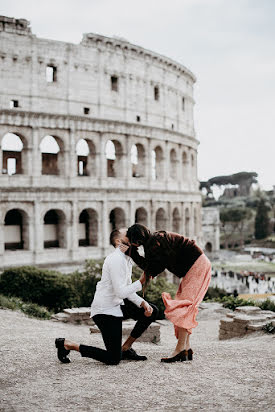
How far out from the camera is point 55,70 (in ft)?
77.3

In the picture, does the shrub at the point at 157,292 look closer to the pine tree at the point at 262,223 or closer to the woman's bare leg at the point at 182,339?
the woman's bare leg at the point at 182,339

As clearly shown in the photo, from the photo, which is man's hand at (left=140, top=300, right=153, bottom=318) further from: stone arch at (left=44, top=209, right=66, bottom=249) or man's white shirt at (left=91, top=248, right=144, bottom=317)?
stone arch at (left=44, top=209, right=66, bottom=249)

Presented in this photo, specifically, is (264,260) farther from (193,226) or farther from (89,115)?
(89,115)

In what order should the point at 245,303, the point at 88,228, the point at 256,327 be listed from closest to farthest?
the point at 256,327 < the point at 245,303 < the point at 88,228

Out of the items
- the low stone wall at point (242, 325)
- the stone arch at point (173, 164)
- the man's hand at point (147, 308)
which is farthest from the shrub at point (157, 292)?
the stone arch at point (173, 164)

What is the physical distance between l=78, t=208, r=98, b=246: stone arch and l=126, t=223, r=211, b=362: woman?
18616 millimetres

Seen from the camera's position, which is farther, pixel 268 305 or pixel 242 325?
pixel 268 305

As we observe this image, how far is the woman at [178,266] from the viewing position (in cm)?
544

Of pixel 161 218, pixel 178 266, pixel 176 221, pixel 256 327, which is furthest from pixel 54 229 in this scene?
pixel 178 266

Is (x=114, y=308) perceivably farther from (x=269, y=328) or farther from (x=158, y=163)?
(x=158, y=163)

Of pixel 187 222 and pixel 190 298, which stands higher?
pixel 187 222

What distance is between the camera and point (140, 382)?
16.1 feet

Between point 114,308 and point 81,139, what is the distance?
64.0 ft

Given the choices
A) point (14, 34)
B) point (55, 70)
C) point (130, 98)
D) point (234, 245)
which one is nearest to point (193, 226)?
point (130, 98)
